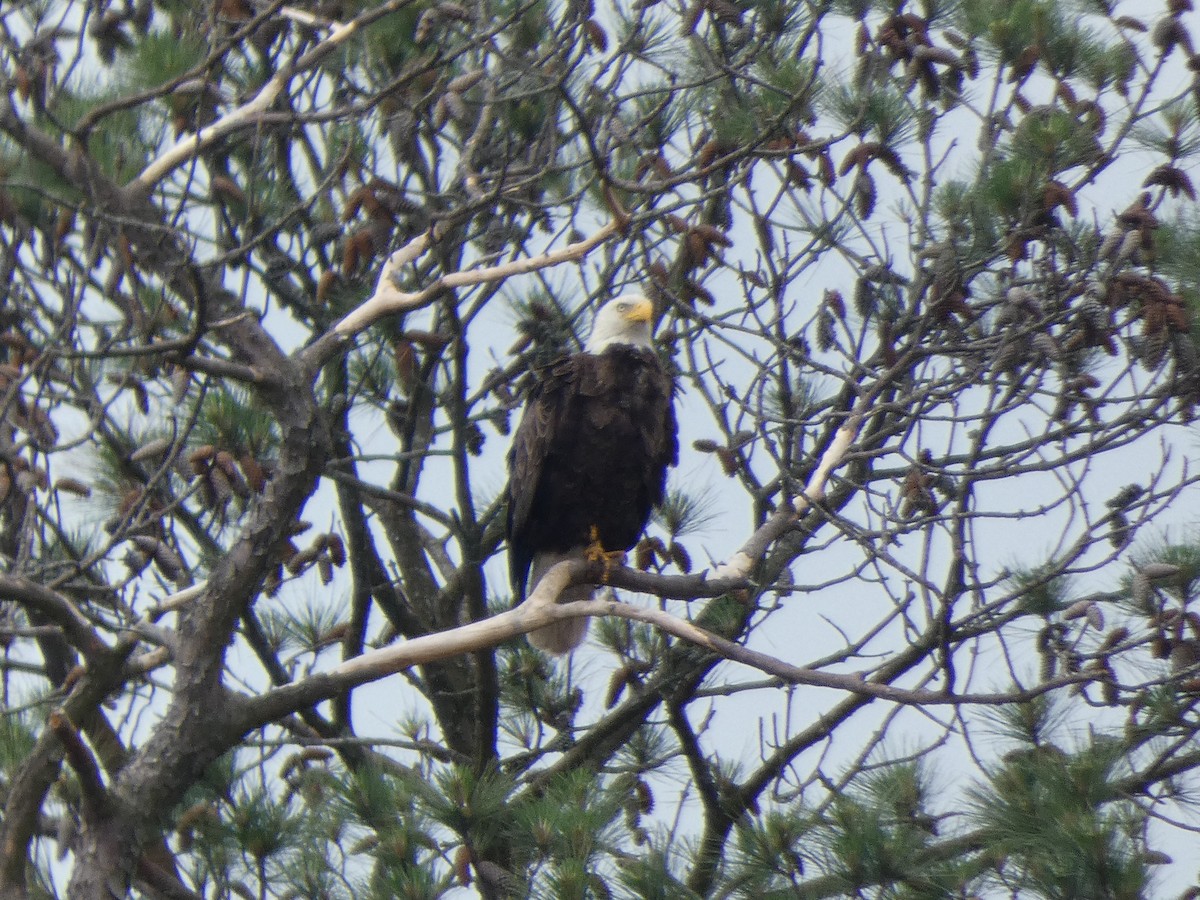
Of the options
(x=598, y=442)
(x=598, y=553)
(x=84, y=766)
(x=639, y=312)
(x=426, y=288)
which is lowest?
(x=84, y=766)

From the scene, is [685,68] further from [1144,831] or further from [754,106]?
[1144,831]

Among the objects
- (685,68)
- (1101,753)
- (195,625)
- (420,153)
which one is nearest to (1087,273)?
(1101,753)

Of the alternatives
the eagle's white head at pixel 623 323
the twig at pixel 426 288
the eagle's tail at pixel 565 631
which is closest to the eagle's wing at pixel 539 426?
the eagle's white head at pixel 623 323

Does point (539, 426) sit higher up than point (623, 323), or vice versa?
point (623, 323)

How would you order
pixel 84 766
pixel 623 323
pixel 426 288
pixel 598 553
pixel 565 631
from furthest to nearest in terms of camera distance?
pixel 565 631 < pixel 623 323 < pixel 598 553 < pixel 426 288 < pixel 84 766

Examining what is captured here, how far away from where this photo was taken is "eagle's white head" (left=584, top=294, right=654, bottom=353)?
13.7 ft

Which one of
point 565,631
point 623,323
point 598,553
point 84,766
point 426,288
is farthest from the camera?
point 565,631

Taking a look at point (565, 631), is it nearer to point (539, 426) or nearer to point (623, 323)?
point (539, 426)

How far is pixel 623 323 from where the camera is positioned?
420 cm

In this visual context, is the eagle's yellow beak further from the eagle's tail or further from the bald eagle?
the eagle's tail

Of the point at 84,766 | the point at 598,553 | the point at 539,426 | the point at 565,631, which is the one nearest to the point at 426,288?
the point at 539,426

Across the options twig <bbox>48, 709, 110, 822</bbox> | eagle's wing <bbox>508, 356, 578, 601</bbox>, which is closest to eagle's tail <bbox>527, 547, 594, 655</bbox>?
eagle's wing <bbox>508, 356, 578, 601</bbox>

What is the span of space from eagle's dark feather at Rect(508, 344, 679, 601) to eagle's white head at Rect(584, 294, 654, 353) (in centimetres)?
4

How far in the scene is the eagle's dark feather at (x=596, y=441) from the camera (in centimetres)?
410
